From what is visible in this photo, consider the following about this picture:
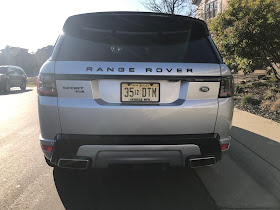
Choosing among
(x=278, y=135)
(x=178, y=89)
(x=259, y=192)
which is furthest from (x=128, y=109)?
(x=278, y=135)

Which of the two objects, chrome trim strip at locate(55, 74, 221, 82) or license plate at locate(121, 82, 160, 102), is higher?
chrome trim strip at locate(55, 74, 221, 82)

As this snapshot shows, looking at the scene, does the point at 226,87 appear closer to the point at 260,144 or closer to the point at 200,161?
the point at 200,161

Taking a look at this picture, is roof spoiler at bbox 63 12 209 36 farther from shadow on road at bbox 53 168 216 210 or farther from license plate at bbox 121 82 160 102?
shadow on road at bbox 53 168 216 210

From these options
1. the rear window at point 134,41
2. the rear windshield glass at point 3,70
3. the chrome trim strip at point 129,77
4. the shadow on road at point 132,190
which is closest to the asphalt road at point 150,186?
the shadow on road at point 132,190

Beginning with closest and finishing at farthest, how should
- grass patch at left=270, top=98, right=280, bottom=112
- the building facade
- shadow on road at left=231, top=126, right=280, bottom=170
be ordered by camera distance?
1. shadow on road at left=231, top=126, right=280, bottom=170
2. grass patch at left=270, top=98, right=280, bottom=112
3. the building facade

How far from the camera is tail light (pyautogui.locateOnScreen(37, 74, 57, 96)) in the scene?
101 inches

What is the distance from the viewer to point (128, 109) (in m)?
2.49

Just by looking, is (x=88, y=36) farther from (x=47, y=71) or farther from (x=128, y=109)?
(x=128, y=109)

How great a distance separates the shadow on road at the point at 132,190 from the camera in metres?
A: 2.74

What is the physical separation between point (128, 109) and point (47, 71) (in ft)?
2.95

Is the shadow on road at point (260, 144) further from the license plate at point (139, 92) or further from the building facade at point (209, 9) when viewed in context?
the building facade at point (209, 9)

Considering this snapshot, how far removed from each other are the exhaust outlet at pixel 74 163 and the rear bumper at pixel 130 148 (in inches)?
1.3

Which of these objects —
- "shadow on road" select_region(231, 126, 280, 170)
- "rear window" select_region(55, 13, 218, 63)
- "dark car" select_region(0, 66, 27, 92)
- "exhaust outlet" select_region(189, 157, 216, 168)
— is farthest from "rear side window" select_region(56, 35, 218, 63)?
"dark car" select_region(0, 66, 27, 92)

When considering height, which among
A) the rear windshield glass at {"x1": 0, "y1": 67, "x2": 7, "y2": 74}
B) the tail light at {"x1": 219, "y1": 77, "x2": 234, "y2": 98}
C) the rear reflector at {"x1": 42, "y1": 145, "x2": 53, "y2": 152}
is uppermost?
the tail light at {"x1": 219, "y1": 77, "x2": 234, "y2": 98}
